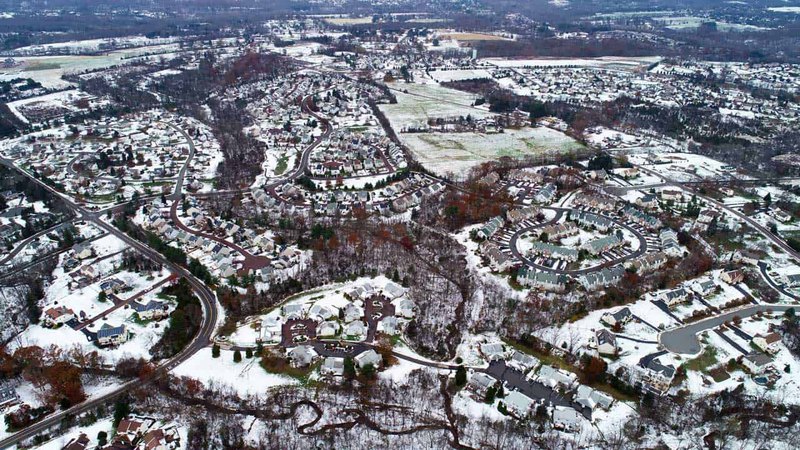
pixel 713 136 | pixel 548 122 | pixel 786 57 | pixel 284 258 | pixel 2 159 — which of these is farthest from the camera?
pixel 786 57

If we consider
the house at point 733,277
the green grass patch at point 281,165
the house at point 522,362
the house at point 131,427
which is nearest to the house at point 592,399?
the house at point 522,362

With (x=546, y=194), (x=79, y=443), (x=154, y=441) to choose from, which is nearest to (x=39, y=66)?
(x=546, y=194)

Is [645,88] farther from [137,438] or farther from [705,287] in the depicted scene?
[137,438]

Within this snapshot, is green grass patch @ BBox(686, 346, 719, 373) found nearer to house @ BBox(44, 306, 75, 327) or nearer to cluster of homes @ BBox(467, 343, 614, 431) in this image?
cluster of homes @ BBox(467, 343, 614, 431)

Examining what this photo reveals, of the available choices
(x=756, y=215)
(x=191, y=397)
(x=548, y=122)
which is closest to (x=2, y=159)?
(x=191, y=397)

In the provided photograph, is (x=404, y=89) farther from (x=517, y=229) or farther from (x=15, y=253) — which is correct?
(x=15, y=253)
